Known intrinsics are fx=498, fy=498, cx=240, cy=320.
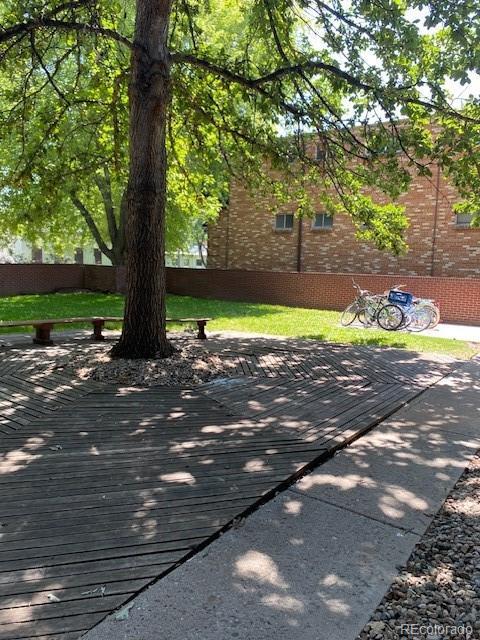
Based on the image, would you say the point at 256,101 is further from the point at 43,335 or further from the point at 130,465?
the point at 130,465

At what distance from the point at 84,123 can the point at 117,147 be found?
1700 millimetres

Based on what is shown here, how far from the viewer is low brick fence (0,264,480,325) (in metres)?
16.0

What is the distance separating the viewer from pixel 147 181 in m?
6.73

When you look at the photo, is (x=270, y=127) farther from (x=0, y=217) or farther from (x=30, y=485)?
(x=0, y=217)

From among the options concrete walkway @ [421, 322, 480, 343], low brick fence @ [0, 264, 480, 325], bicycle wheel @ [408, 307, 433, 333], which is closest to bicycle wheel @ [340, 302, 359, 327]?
bicycle wheel @ [408, 307, 433, 333]

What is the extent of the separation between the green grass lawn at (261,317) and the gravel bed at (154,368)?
4428 mm

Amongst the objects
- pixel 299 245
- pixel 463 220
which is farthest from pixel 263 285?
pixel 463 220

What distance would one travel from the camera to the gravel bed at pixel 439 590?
2.10m

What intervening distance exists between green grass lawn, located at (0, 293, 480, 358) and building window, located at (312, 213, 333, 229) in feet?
13.0

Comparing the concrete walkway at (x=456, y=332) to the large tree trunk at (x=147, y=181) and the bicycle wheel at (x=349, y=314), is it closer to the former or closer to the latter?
the bicycle wheel at (x=349, y=314)

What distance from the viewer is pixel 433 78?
7664 millimetres

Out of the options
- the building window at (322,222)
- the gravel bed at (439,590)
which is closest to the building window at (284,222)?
the building window at (322,222)

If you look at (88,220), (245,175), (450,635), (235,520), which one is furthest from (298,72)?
(88,220)

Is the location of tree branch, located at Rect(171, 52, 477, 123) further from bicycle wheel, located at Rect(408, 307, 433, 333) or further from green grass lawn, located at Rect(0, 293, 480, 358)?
bicycle wheel, located at Rect(408, 307, 433, 333)
